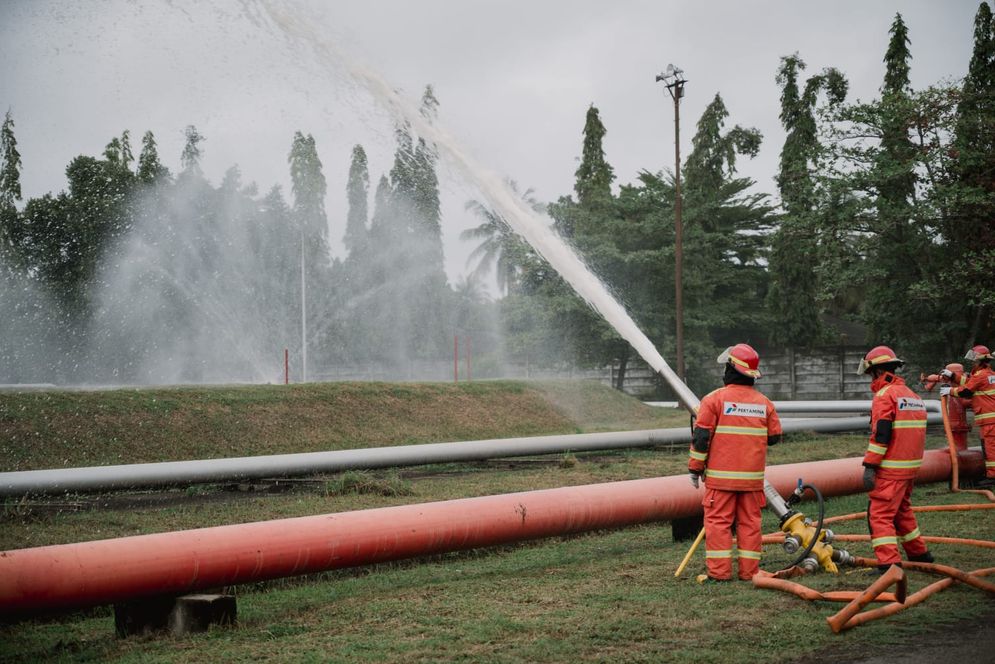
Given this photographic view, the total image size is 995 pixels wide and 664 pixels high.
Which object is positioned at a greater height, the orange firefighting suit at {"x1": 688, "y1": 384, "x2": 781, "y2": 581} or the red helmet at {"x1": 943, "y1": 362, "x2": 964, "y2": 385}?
the red helmet at {"x1": 943, "y1": 362, "x2": 964, "y2": 385}

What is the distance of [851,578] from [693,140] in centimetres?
3983

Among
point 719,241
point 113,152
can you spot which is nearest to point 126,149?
point 113,152

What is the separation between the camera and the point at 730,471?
6.73 m

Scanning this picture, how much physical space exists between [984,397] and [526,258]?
25957 millimetres

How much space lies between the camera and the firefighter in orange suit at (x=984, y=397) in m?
11.4

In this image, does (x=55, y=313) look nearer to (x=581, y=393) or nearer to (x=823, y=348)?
(x=581, y=393)

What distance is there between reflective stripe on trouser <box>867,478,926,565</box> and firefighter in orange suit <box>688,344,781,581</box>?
36.9 inches

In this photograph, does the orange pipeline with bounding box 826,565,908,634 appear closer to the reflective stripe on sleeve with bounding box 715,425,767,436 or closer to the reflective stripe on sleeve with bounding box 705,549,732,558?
the reflective stripe on sleeve with bounding box 705,549,732,558

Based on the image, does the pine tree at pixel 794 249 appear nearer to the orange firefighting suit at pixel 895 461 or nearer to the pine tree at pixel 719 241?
the pine tree at pixel 719 241

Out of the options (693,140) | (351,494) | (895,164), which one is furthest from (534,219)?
(693,140)

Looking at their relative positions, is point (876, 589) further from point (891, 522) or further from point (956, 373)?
point (956, 373)

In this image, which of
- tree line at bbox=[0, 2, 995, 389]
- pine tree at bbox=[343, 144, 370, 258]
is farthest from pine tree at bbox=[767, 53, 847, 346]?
pine tree at bbox=[343, 144, 370, 258]

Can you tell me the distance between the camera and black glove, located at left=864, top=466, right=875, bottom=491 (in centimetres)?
697

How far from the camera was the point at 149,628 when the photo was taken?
5770 mm
